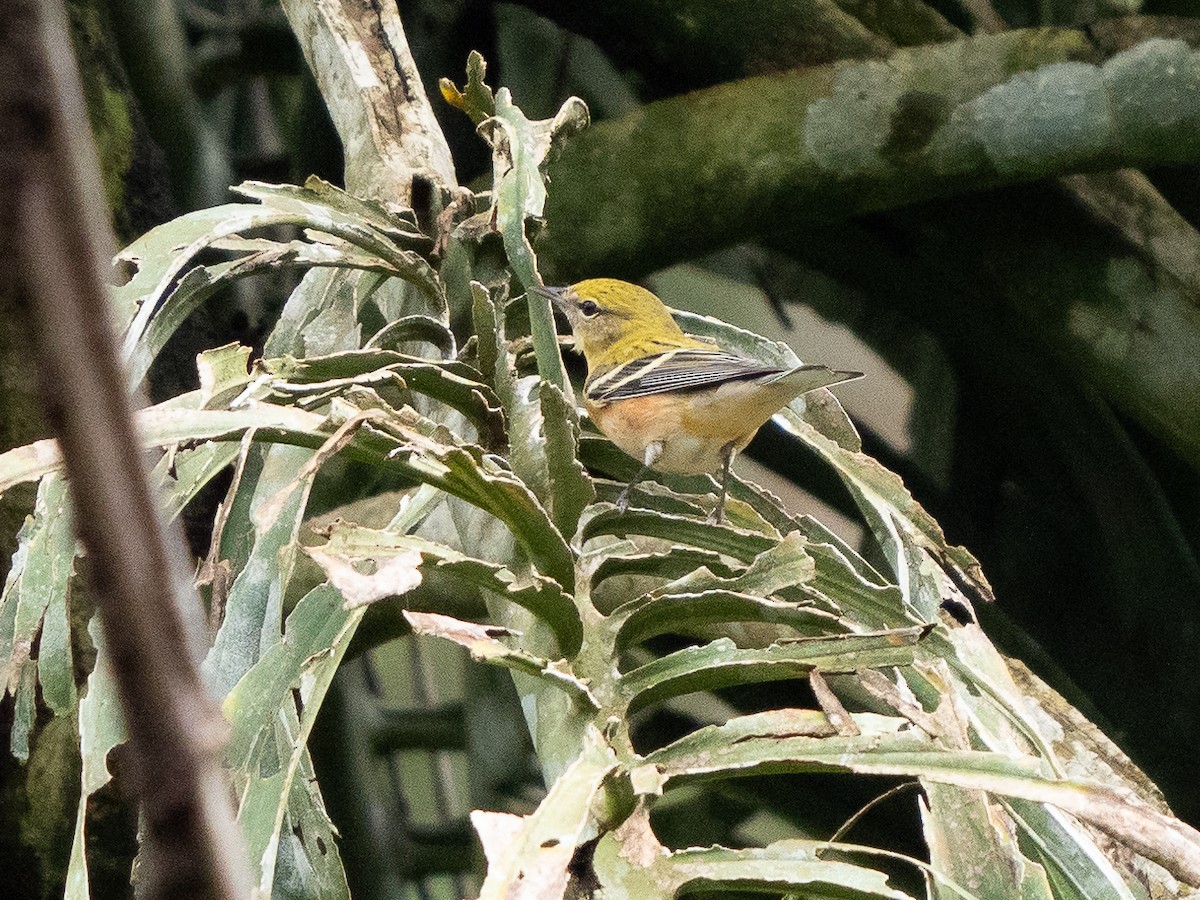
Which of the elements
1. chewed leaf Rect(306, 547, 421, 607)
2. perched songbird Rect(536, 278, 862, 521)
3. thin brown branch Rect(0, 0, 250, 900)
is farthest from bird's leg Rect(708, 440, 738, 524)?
thin brown branch Rect(0, 0, 250, 900)

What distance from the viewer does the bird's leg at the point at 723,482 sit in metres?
1.30

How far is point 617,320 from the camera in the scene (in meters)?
1.89

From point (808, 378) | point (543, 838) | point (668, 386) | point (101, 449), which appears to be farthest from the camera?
point (668, 386)

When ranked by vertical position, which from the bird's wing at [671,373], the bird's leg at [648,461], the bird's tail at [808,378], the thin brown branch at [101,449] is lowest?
the bird's leg at [648,461]

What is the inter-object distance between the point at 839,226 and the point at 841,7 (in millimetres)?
378

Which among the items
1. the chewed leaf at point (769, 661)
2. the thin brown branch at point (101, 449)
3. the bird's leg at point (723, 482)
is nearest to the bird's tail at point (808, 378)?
the bird's leg at point (723, 482)

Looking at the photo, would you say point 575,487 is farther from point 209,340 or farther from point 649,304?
point 209,340

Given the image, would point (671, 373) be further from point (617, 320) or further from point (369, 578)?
point (369, 578)

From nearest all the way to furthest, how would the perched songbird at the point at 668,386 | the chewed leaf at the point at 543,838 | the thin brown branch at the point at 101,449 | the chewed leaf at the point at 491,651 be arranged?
the thin brown branch at the point at 101,449, the chewed leaf at the point at 543,838, the chewed leaf at the point at 491,651, the perched songbird at the point at 668,386

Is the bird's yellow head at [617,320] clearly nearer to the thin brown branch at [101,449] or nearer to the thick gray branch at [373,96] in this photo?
the thick gray branch at [373,96]

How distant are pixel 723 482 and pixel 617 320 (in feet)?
1.75

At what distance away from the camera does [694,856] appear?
832mm

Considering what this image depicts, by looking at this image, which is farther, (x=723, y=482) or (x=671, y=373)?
(x=671, y=373)

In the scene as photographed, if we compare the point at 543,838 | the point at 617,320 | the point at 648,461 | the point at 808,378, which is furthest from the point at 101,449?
the point at 617,320
